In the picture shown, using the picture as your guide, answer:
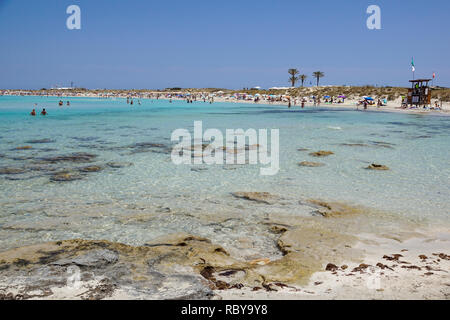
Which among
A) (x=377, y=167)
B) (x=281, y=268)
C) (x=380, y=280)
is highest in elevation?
(x=377, y=167)

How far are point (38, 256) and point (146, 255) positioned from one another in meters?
1.85

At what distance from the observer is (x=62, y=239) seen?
692 centimetres

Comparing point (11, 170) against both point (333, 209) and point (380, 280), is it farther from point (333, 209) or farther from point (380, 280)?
point (380, 280)

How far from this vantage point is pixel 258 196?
10.0 meters

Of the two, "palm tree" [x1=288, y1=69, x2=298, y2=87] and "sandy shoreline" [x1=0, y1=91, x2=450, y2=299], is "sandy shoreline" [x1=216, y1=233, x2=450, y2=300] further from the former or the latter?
"palm tree" [x1=288, y1=69, x2=298, y2=87]

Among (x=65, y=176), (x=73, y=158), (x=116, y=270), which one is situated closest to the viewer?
(x=116, y=270)

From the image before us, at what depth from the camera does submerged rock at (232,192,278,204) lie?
381 inches

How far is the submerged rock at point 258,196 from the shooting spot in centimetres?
968

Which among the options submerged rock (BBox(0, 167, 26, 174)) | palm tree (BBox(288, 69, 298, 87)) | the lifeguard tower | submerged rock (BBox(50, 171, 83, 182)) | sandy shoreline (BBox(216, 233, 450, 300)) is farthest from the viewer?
palm tree (BBox(288, 69, 298, 87))

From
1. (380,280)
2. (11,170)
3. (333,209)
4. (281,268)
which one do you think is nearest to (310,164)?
(333,209)

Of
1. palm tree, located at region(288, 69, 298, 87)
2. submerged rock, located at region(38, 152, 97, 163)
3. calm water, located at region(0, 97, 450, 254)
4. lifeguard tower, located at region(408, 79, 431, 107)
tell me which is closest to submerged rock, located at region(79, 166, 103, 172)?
calm water, located at region(0, 97, 450, 254)

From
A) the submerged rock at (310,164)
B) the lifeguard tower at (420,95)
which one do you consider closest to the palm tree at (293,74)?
the lifeguard tower at (420,95)

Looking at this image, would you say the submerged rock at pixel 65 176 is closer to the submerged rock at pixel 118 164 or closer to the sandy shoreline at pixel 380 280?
the submerged rock at pixel 118 164
